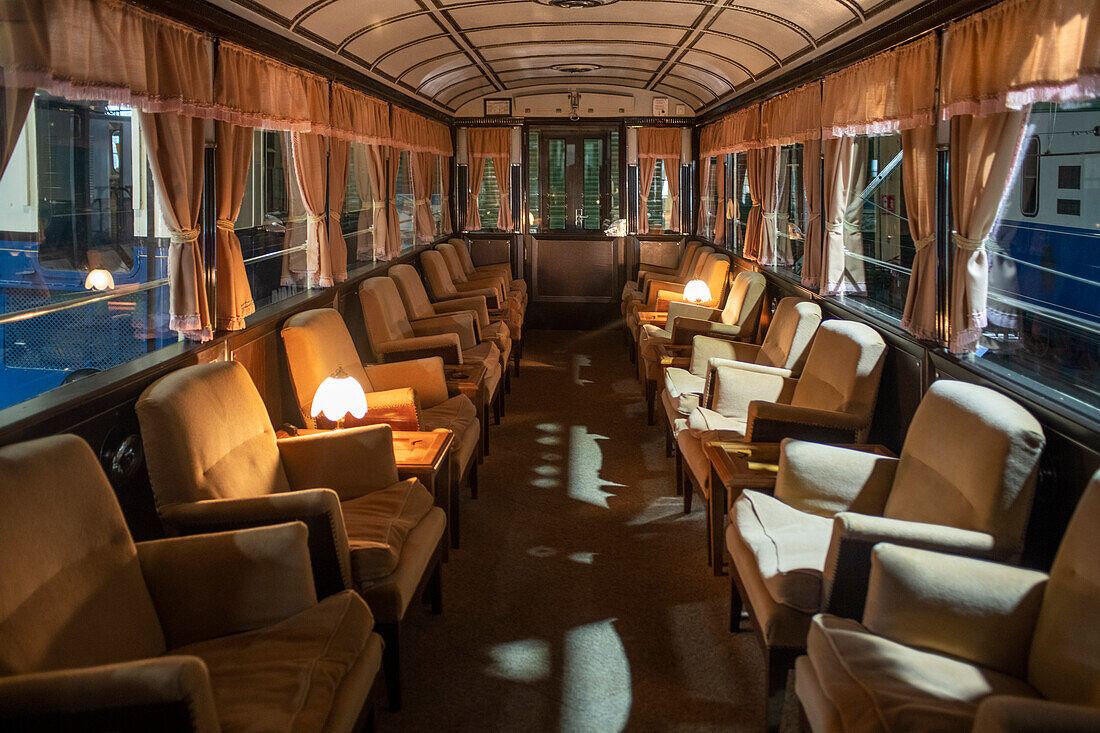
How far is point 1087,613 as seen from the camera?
1.99 meters

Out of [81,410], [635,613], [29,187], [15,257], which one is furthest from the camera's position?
[15,257]

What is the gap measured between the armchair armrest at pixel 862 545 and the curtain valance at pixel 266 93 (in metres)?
3.19

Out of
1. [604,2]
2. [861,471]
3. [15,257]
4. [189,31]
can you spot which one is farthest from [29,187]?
[861,471]

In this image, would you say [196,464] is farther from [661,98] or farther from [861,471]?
[661,98]

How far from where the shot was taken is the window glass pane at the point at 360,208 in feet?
28.2

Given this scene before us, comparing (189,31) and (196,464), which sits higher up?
(189,31)

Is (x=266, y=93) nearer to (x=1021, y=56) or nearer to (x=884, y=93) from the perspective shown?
(x=884, y=93)

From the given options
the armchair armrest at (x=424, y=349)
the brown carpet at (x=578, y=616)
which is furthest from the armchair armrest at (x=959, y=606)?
the armchair armrest at (x=424, y=349)

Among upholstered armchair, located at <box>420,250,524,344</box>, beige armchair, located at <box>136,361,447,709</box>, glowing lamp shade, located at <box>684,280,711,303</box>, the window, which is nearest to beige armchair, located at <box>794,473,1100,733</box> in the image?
beige armchair, located at <box>136,361,447,709</box>

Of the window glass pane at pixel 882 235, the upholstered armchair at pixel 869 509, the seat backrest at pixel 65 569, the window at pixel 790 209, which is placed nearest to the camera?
the seat backrest at pixel 65 569

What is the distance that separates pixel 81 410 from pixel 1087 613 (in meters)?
2.80

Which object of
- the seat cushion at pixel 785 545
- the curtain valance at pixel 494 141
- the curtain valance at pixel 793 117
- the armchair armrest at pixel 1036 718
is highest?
the curtain valance at pixel 494 141

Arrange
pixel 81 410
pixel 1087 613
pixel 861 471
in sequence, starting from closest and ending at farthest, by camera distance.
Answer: pixel 1087 613
pixel 81 410
pixel 861 471

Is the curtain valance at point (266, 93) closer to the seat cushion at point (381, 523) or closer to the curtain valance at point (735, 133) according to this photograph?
the seat cushion at point (381, 523)
